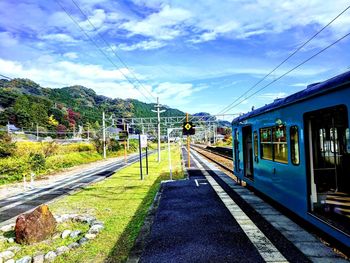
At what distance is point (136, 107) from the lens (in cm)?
17450

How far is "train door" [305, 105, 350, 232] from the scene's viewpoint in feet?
22.3

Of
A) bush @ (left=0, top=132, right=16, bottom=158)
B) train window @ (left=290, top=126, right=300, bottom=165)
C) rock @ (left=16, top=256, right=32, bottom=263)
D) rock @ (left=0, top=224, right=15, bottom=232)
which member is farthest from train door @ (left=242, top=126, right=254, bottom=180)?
bush @ (left=0, top=132, right=16, bottom=158)

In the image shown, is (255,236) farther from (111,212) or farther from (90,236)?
(111,212)

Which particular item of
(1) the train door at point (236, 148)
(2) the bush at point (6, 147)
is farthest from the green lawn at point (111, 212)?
(2) the bush at point (6, 147)

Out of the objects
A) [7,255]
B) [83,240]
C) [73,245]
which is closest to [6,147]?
[7,255]

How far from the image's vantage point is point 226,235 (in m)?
7.09

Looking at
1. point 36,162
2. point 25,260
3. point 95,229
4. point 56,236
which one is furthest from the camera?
point 36,162

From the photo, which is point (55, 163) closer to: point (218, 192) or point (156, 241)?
point (218, 192)

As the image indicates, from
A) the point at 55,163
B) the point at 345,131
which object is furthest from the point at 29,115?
the point at 345,131

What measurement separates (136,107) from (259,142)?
165 m

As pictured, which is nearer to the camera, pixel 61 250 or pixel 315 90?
pixel 315 90

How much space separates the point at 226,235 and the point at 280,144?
307cm

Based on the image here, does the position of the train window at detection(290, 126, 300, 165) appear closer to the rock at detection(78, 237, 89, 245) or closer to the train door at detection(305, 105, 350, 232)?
the train door at detection(305, 105, 350, 232)

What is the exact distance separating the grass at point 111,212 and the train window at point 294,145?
4.20 metres
